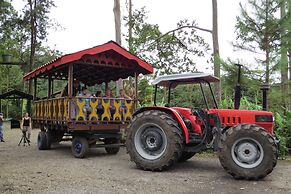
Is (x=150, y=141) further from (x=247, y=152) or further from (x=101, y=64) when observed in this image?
(x=101, y=64)

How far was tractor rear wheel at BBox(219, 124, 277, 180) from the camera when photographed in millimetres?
6004

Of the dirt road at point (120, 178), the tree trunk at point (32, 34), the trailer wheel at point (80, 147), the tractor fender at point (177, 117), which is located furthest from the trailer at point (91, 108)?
the tree trunk at point (32, 34)

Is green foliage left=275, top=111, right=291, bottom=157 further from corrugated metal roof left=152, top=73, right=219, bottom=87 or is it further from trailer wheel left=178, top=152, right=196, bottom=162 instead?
corrugated metal roof left=152, top=73, right=219, bottom=87

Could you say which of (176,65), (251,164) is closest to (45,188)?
(251,164)

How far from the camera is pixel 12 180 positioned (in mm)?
6188

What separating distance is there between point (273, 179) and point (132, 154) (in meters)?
2.87

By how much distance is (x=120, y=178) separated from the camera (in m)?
6.39

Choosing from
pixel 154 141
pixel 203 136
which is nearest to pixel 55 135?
pixel 154 141

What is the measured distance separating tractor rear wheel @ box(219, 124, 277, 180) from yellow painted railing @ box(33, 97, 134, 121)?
A: 4.41 meters

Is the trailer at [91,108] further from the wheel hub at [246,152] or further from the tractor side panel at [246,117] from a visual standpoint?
the wheel hub at [246,152]

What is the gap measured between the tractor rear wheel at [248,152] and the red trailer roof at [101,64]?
4664 mm

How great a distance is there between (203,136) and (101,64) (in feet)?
13.9

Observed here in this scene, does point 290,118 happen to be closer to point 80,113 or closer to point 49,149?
point 80,113

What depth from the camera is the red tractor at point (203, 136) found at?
6094 mm
